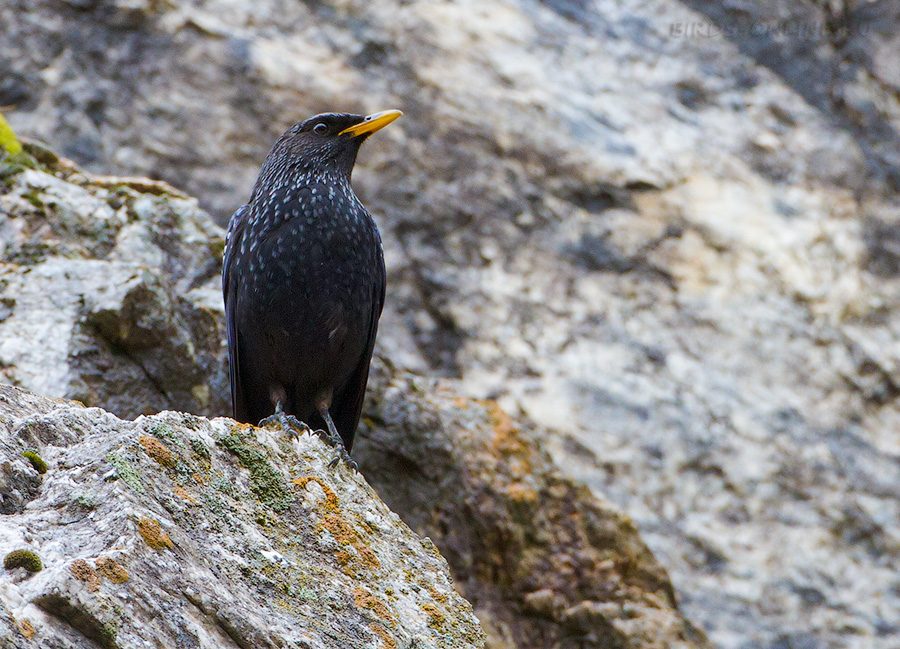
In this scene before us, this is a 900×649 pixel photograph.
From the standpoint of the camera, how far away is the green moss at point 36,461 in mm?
3475

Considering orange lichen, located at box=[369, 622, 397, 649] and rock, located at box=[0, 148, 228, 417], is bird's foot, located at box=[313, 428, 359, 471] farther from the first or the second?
rock, located at box=[0, 148, 228, 417]

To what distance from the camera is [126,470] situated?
3377mm

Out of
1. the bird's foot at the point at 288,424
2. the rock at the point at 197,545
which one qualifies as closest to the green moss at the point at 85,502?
the rock at the point at 197,545

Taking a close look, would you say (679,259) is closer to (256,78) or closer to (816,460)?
(816,460)

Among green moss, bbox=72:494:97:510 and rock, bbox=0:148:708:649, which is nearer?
green moss, bbox=72:494:97:510

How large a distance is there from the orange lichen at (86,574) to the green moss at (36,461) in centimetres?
65

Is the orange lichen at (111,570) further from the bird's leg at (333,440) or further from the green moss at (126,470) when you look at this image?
the bird's leg at (333,440)

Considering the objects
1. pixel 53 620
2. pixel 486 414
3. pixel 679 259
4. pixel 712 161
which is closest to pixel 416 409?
pixel 486 414

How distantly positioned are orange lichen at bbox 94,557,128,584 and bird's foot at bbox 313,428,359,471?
4.91 feet

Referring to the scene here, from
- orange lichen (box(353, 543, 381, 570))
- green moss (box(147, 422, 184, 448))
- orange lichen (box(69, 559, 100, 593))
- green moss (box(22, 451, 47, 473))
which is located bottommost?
orange lichen (box(353, 543, 381, 570))

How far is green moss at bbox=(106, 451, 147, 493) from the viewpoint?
3.35 meters

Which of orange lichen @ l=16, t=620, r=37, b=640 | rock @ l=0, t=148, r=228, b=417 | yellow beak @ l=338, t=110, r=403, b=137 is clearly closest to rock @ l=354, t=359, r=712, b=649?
rock @ l=0, t=148, r=228, b=417

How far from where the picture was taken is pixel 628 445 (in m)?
9.02

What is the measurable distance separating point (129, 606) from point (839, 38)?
11.3 metres
